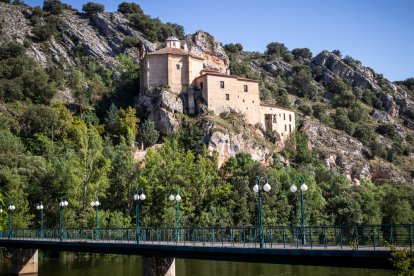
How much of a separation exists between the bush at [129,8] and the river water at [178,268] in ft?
436

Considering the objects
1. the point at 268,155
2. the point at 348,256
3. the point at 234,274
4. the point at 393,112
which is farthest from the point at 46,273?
the point at 393,112

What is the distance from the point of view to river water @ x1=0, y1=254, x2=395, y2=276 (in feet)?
140

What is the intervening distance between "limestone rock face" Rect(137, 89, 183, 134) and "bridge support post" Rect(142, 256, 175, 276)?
5691cm

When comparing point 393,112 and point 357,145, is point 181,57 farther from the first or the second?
point 393,112

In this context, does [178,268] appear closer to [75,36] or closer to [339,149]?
[339,149]

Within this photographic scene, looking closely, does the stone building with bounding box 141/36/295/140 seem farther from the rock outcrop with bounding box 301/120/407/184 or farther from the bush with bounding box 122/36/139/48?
the bush with bounding box 122/36/139/48

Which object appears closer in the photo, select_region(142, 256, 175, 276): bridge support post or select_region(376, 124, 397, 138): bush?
select_region(142, 256, 175, 276): bridge support post

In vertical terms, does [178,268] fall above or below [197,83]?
below

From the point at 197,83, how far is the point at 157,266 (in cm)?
6604

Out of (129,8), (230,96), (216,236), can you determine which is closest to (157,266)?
(216,236)

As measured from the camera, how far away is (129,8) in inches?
6988

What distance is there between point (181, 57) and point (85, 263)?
177ft

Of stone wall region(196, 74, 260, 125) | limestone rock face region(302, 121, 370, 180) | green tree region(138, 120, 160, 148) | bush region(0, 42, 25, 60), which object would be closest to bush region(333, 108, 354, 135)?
limestone rock face region(302, 121, 370, 180)

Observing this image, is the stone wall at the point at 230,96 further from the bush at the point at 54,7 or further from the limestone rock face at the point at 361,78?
the bush at the point at 54,7
